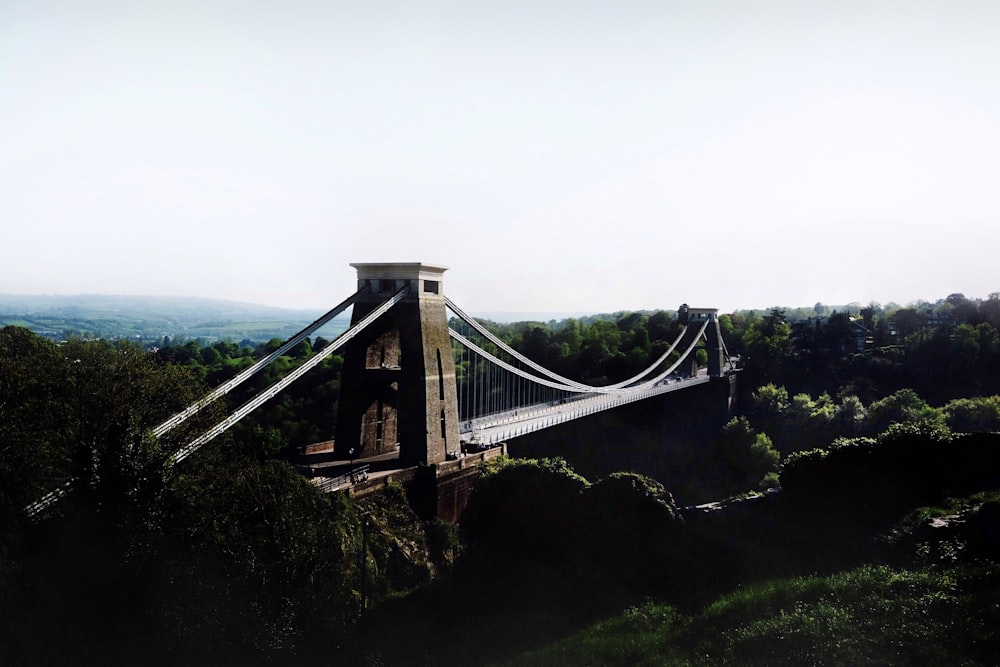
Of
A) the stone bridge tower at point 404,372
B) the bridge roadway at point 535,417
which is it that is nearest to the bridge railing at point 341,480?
the stone bridge tower at point 404,372

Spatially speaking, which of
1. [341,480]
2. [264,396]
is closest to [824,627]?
[341,480]

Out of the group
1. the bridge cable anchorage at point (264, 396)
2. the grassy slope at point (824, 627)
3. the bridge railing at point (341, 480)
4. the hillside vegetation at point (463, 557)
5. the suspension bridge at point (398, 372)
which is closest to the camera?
the grassy slope at point (824, 627)

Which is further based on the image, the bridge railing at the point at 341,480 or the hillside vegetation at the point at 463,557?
the bridge railing at the point at 341,480

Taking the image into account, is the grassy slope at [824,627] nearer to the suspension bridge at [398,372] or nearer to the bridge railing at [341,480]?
the bridge railing at [341,480]

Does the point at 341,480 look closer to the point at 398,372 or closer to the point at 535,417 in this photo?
the point at 398,372

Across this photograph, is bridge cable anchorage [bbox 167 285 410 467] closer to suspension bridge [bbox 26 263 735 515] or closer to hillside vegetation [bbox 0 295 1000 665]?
suspension bridge [bbox 26 263 735 515]

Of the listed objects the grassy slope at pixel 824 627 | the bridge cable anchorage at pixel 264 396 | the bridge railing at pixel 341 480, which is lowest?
the grassy slope at pixel 824 627

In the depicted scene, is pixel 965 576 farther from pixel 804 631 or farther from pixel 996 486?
pixel 996 486

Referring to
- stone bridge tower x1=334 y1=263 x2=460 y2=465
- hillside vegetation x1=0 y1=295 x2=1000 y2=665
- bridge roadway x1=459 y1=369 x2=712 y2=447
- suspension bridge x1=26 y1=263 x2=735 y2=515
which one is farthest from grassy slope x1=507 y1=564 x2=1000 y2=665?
bridge roadway x1=459 y1=369 x2=712 y2=447

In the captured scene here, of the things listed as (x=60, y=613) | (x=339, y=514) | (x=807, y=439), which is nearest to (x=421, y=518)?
(x=339, y=514)
